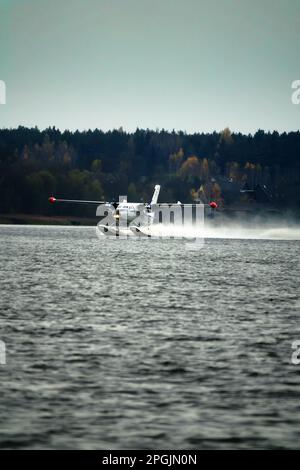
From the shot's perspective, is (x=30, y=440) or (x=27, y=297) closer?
(x=30, y=440)

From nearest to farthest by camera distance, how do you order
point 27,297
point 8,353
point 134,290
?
point 8,353, point 27,297, point 134,290

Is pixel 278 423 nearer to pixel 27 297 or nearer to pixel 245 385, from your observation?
pixel 245 385

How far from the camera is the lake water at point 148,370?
16.7m

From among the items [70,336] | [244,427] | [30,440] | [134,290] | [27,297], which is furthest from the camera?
[134,290]

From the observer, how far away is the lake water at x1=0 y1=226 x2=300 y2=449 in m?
16.7

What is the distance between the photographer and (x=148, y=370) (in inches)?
883
